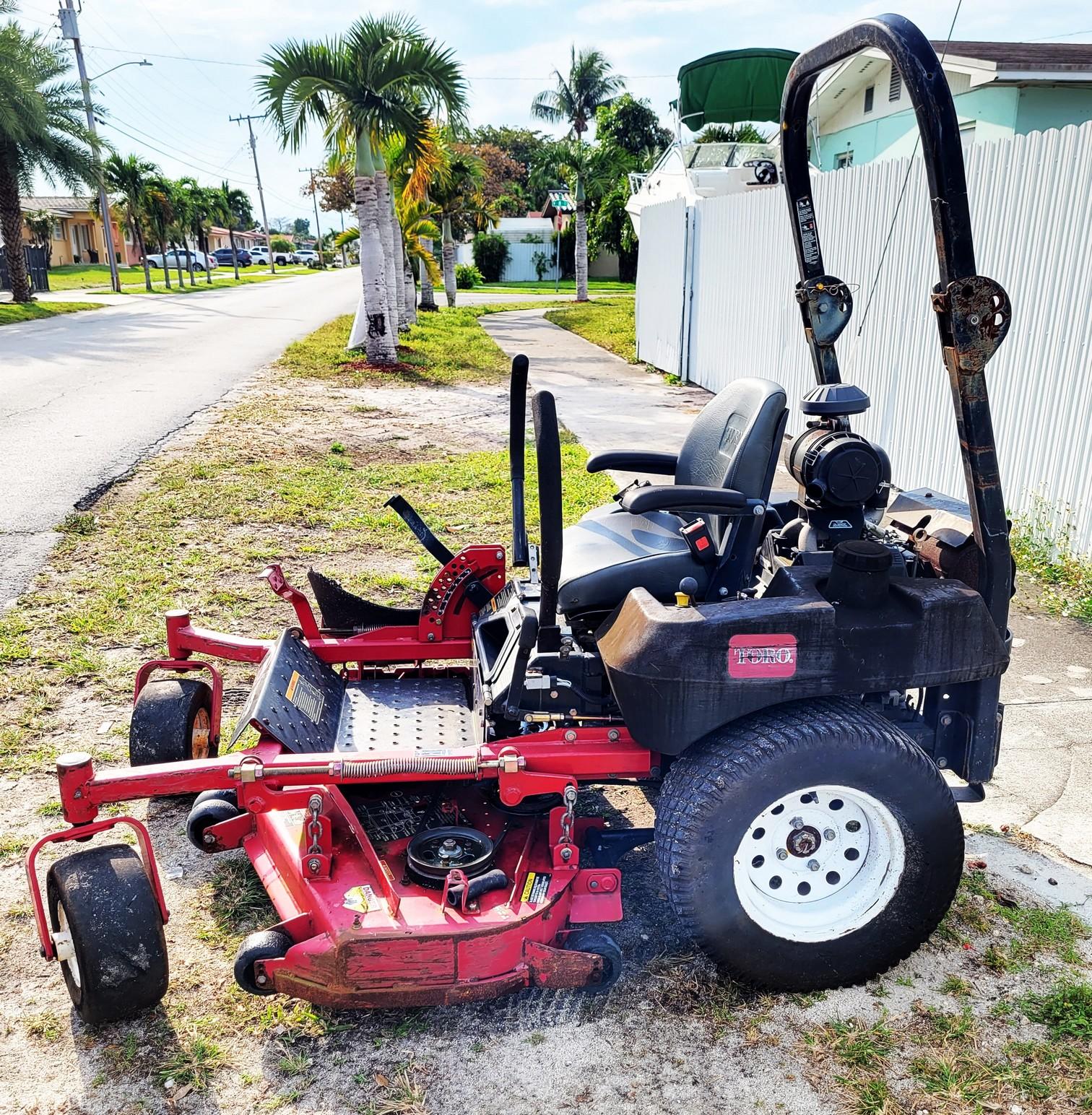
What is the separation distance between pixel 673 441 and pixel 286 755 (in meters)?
8.00

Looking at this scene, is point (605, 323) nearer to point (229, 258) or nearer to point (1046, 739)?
point (1046, 739)

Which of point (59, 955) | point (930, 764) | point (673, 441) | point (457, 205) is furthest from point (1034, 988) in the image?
point (457, 205)

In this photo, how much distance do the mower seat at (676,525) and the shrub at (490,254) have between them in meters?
52.6

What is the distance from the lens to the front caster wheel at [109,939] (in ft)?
8.37

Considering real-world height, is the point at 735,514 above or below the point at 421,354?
above

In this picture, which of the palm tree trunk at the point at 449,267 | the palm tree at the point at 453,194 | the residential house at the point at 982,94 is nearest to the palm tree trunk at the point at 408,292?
the palm tree at the point at 453,194

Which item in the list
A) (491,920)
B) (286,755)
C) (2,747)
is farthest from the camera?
(2,747)

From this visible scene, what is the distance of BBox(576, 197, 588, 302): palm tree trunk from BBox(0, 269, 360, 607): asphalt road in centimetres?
978

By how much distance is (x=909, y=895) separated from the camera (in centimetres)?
276

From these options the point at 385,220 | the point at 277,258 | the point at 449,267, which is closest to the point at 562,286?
the point at 449,267

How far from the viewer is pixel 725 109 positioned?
17.3 m

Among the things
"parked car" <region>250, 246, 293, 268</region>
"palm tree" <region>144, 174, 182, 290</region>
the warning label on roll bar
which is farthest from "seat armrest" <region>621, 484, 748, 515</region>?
"parked car" <region>250, 246, 293, 268</region>

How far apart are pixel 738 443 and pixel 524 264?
55.4 meters

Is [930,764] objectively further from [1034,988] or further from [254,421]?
[254,421]
